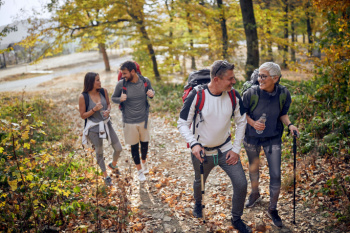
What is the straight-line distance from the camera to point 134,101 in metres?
5.30

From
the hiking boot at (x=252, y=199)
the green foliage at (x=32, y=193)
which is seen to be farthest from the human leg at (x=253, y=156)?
the green foliage at (x=32, y=193)

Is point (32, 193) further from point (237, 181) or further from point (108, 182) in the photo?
point (237, 181)

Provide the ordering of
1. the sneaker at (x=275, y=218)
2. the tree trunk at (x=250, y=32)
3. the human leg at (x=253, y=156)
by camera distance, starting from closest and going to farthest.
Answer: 1. the sneaker at (x=275, y=218)
2. the human leg at (x=253, y=156)
3. the tree trunk at (x=250, y=32)

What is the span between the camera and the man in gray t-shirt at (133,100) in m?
5.14

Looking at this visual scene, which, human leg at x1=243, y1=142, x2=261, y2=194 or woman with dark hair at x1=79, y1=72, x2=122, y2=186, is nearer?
human leg at x1=243, y1=142, x2=261, y2=194

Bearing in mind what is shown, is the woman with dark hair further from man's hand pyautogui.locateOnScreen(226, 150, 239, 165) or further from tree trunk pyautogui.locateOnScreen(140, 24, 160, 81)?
tree trunk pyautogui.locateOnScreen(140, 24, 160, 81)

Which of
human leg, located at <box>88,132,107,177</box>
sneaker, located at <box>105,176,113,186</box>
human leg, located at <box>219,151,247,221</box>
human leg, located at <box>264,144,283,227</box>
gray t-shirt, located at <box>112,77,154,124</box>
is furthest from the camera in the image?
sneaker, located at <box>105,176,113,186</box>

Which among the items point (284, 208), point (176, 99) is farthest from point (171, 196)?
point (176, 99)

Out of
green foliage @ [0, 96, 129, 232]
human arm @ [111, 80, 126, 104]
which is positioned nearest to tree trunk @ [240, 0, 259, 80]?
human arm @ [111, 80, 126, 104]

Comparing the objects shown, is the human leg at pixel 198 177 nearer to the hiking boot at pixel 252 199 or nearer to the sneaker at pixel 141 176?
the hiking boot at pixel 252 199

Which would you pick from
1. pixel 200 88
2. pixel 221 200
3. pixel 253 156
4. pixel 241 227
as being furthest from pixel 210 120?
pixel 221 200

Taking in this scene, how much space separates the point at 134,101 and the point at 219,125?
2.35 meters

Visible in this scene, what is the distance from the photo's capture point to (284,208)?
14.2ft

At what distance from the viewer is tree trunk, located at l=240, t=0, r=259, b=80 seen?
10555 millimetres
